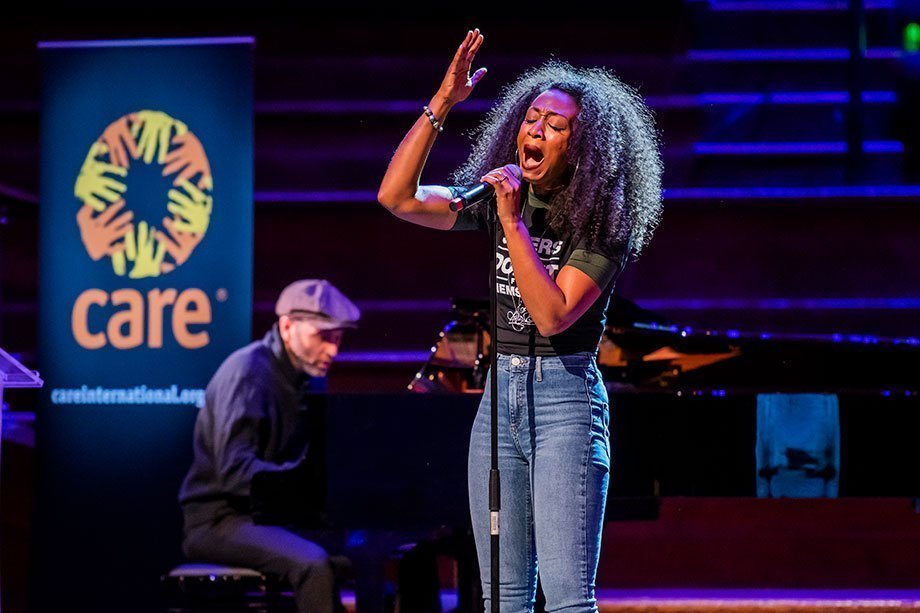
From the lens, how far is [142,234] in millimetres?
4656

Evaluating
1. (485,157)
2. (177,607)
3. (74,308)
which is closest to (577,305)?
(485,157)

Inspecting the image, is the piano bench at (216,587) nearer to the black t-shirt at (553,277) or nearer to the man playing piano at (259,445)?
the man playing piano at (259,445)

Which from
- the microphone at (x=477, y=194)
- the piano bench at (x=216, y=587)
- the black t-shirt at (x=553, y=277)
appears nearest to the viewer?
the microphone at (x=477, y=194)

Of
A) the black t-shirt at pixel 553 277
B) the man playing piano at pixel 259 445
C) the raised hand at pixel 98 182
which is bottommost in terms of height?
the man playing piano at pixel 259 445

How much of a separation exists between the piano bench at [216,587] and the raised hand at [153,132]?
1.70 m

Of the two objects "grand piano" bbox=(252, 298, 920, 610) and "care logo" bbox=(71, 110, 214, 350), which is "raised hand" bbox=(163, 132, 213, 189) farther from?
"grand piano" bbox=(252, 298, 920, 610)

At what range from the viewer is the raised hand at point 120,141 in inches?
184

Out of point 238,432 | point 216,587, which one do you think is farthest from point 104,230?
point 216,587

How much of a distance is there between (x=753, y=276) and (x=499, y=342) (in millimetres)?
3615

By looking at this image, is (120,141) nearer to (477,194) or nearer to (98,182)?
(98,182)

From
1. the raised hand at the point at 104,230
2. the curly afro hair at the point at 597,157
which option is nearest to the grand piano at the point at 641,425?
the curly afro hair at the point at 597,157

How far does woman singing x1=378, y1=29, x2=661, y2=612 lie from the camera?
2.22m

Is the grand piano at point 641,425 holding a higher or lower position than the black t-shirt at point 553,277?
lower

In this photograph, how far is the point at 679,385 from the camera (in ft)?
13.0
